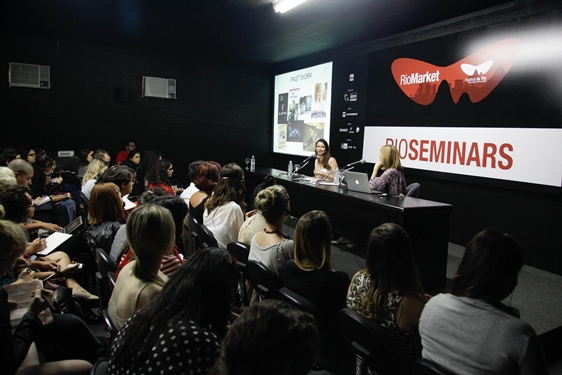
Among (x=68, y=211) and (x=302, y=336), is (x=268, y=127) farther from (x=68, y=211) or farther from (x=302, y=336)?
(x=302, y=336)

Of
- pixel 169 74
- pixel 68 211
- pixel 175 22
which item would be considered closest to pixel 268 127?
pixel 169 74

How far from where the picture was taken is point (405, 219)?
3.51 metres

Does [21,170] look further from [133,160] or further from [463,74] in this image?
[463,74]

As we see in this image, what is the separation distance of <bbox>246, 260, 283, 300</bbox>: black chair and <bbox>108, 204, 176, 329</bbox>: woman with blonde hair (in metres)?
0.56

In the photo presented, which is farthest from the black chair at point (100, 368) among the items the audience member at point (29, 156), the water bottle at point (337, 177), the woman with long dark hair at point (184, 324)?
the audience member at point (29, 156)

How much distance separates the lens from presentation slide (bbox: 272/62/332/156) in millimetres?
7648

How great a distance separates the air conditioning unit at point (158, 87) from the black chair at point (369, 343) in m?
7.40

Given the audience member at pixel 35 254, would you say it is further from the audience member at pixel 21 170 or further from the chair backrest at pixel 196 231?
the audience member at pixel 21 170

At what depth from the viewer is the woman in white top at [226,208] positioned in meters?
3.18

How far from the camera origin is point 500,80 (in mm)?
4625

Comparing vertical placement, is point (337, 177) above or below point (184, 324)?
Answer: above

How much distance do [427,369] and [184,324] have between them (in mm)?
781

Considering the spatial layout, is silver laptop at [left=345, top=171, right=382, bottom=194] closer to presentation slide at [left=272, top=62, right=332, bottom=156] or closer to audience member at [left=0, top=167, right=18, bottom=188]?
presentation slide at [left=272, top=62, right=332, bottom=156]

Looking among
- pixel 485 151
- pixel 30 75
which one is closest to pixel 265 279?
pixel 485 151
